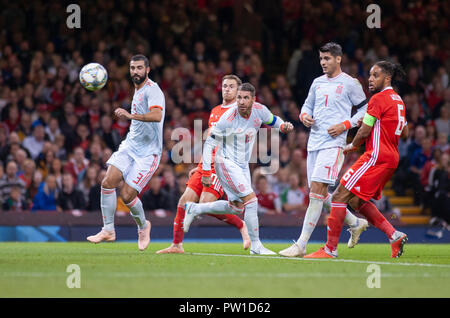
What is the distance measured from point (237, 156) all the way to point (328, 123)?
122 centimetres

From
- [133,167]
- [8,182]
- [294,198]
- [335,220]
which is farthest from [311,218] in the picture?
[8,182]

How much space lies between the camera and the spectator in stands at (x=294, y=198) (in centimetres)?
1587

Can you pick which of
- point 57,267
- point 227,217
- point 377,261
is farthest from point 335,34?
point 57,267

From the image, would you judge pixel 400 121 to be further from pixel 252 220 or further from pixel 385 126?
pixel 252 220

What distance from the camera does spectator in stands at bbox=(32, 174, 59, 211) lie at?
15.2 metres

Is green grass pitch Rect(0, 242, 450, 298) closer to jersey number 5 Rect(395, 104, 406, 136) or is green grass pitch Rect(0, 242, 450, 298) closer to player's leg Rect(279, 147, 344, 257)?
player's leg Rect(279, 147, 344, 257)

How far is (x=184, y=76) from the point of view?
1856 centimetres

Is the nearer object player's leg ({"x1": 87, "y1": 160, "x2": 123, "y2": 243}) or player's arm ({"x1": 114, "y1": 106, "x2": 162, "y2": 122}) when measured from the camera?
player's arm ({"x1": 114, "y1": 106, "x2": 162, "y2": 122})

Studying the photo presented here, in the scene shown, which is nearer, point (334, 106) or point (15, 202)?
point (334, 106)

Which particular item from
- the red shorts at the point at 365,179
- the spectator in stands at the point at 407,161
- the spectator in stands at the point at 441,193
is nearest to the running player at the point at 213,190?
the red shorts at the point at 365,179

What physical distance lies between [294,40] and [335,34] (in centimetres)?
107

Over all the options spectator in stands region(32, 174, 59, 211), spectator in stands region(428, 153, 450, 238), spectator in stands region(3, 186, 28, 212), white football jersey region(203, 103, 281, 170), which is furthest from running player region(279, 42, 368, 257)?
spectator in stands region(3, 186, 28, 212)

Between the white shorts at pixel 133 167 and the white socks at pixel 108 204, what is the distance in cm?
29

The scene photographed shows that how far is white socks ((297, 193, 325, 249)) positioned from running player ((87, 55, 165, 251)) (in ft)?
7.22
